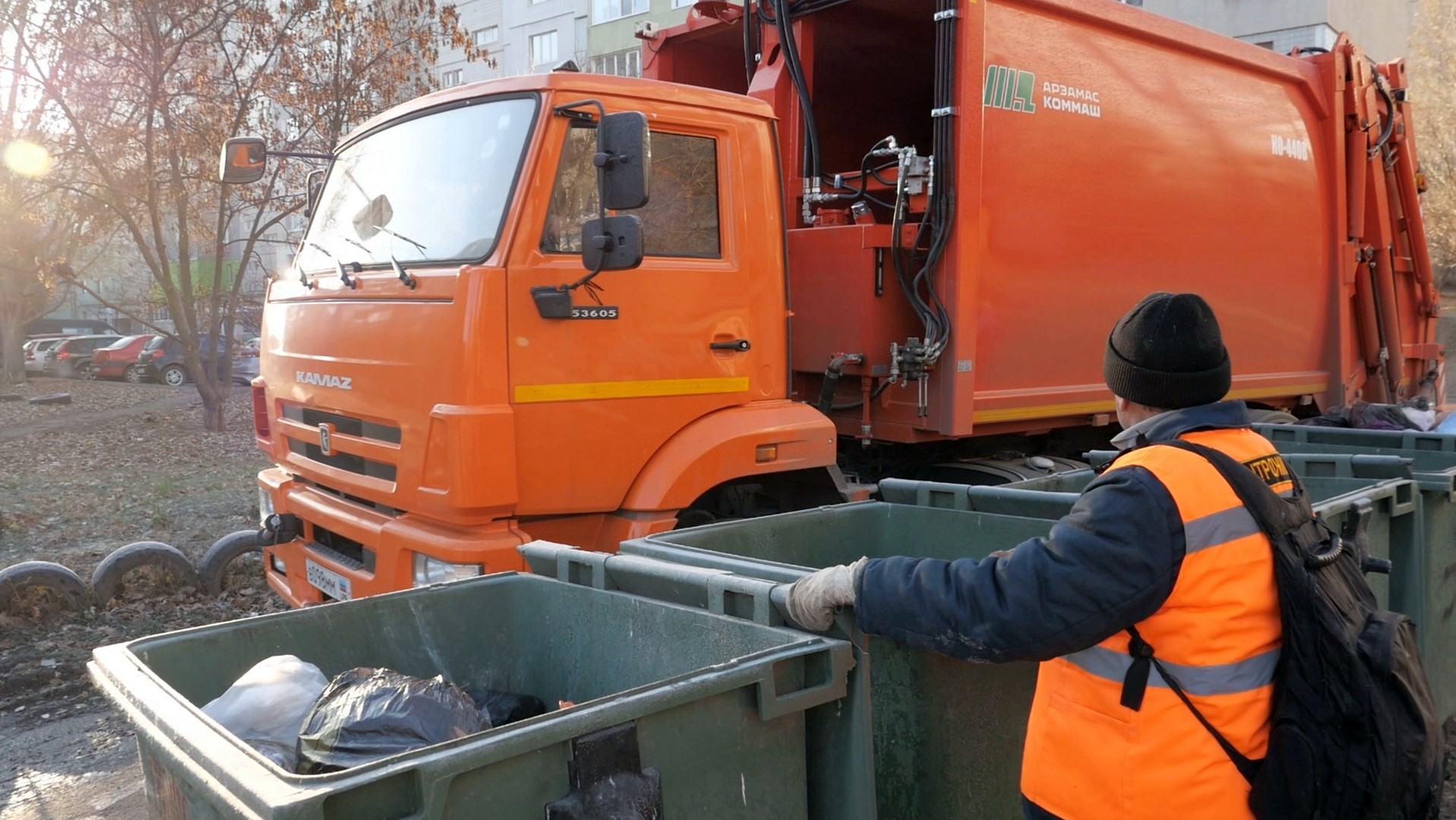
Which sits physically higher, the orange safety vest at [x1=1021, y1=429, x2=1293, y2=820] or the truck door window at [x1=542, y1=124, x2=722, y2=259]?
the truck door window at [x1=542, y1=124, x2=722, y2=259]

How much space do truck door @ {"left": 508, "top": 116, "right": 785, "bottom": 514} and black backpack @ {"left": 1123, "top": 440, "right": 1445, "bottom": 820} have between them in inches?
90.6

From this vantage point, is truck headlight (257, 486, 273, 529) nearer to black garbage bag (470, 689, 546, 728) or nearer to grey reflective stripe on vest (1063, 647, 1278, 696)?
black garbage bag (470, 689, 546, 728)

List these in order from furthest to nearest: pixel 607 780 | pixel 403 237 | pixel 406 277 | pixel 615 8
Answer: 1. pixel 615 8
2. pixel 403 237
3. pixel 406 277
4. pixel 607 780

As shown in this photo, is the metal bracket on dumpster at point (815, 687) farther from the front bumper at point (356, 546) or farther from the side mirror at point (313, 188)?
the side mirror at point (313, 188)

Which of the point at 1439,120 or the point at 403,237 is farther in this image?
the point at 1439,120

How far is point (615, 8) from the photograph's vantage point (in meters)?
34.4

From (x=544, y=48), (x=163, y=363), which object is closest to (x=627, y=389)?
(x=163, y=363)

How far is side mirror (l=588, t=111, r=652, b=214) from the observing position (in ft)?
11.3

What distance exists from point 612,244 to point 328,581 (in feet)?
5.92

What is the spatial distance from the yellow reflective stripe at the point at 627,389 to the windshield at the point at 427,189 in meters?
0.50

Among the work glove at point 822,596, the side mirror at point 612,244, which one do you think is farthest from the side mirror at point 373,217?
the work glove at point 822,596

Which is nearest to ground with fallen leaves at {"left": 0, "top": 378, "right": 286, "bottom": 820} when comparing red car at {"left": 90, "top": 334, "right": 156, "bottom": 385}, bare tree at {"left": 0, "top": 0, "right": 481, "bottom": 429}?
bare tree at {"left": 0, "top": 0, "right": 481, "bottom": 429}

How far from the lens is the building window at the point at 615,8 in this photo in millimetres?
33562

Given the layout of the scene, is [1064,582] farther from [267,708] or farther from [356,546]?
[356,546]
